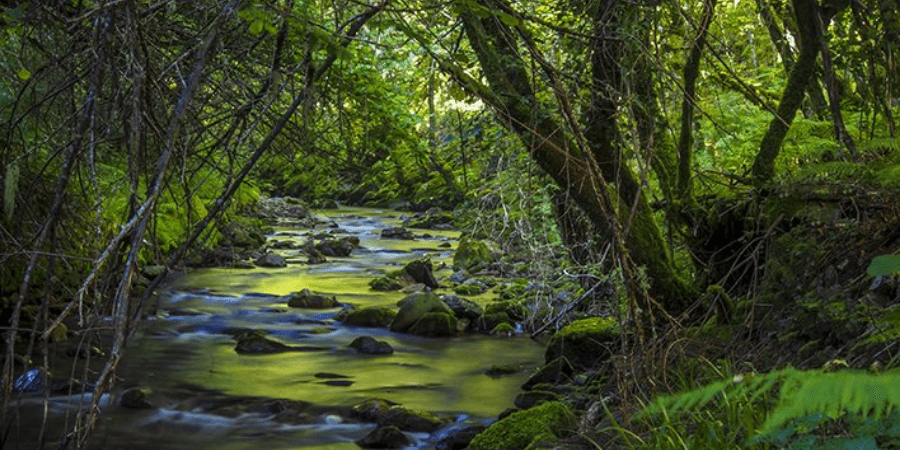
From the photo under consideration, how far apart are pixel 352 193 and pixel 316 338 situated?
21072 millimetres

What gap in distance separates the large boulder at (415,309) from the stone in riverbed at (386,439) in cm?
427

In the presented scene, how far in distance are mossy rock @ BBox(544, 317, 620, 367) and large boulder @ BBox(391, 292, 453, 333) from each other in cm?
336

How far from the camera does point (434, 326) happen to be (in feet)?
35.9

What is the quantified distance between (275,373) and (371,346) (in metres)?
1.34

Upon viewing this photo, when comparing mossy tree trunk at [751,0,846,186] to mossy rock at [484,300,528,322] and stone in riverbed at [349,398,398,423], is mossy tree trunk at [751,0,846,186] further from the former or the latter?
mossy rock at [484,300,528,322]

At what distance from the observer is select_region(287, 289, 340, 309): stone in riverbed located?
41.4ft

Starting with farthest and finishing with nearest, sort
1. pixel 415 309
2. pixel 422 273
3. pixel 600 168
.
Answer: pixel 422 273
pixel 415 309
pixel 600 168

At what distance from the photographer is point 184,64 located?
424 centimetres

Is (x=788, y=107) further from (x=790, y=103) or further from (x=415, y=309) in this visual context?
(x=415, y=309)

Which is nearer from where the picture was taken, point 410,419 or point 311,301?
point 410,419

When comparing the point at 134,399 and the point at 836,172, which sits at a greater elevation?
the point at 836,172

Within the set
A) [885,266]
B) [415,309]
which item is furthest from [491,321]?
[885,266]

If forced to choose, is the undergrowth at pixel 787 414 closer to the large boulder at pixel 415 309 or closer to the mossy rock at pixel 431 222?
the large boulder at pixel 415 309

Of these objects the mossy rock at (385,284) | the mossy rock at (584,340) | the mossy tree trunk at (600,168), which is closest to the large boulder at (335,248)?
the mossy rock at (385,284)
